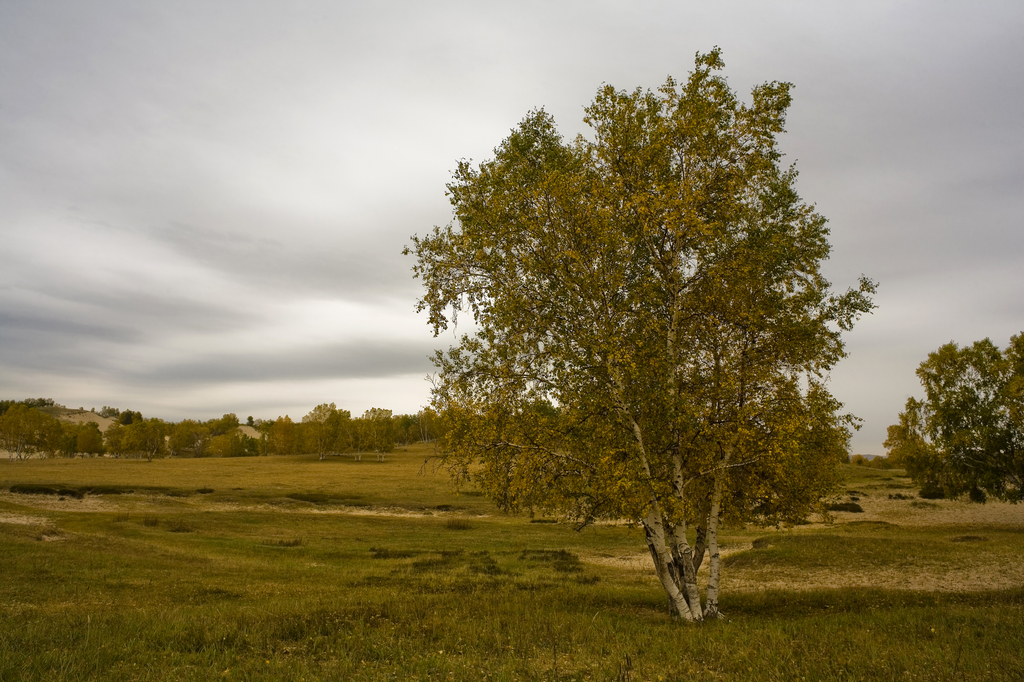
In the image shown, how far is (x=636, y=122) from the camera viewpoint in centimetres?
1680

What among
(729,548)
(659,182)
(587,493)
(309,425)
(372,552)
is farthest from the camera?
(309,425)

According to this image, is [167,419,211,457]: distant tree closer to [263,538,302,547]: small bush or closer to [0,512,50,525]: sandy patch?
[0,512,50,525]: sandy patch

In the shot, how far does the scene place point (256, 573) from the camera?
24922mm

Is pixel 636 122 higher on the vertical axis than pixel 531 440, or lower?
higher

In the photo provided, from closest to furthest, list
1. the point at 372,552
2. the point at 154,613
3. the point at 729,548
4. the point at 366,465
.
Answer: the point at 154,613
the point at 372,552
the point at 729,548
the point at 366,465

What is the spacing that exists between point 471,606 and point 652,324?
985cm

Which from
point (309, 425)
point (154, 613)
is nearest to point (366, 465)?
point (309, 425)

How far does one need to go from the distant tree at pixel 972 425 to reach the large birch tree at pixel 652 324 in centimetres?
3516

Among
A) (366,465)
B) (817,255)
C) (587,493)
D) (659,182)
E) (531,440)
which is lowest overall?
(366,465)

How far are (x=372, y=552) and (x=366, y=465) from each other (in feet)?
312

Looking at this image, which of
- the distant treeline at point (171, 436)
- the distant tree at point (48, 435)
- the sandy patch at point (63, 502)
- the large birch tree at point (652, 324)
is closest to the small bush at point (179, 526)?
the sandy patch at point (63, 502)

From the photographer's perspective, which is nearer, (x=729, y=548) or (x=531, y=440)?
(x=531, y=440)

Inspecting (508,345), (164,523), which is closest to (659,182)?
(508,345)

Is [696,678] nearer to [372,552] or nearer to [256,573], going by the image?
[256,573]
